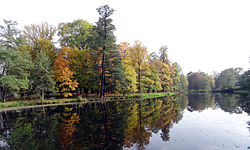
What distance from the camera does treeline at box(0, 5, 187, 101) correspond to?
984 inches

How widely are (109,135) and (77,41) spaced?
37.2 meters

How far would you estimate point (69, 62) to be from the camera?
32.1 metres

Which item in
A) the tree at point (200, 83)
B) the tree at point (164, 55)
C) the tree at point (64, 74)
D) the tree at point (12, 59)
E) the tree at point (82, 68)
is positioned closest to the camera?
the tree at point (12, 59)

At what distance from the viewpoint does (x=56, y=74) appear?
96.9 feet

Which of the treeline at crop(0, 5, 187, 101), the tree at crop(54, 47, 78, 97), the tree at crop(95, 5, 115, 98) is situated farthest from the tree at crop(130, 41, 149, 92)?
the tree at crop(54, 47, 78, 97)

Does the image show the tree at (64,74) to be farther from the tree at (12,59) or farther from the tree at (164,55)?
the tree at (164,55)

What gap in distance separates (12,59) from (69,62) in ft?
33.6

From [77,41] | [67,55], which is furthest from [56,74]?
[77,41]

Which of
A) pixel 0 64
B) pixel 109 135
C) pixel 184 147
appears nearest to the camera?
pixel 184 147

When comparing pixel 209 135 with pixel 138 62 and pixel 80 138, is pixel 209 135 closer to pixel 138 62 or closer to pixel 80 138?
pixel 80 138

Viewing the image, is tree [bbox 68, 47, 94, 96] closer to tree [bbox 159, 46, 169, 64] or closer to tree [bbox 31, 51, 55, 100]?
tree [bbox 31, 51, 55, 100]

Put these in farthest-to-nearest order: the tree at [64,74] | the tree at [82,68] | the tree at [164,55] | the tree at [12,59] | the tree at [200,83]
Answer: the tree at [200,83] → the tree at [164,55] → the tree at [82,68] → the tree at [64,74] → the tree at [12,59]

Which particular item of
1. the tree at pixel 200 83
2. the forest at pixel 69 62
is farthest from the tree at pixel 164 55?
the tree at pixel 200 83

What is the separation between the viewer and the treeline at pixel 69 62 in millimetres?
24984
